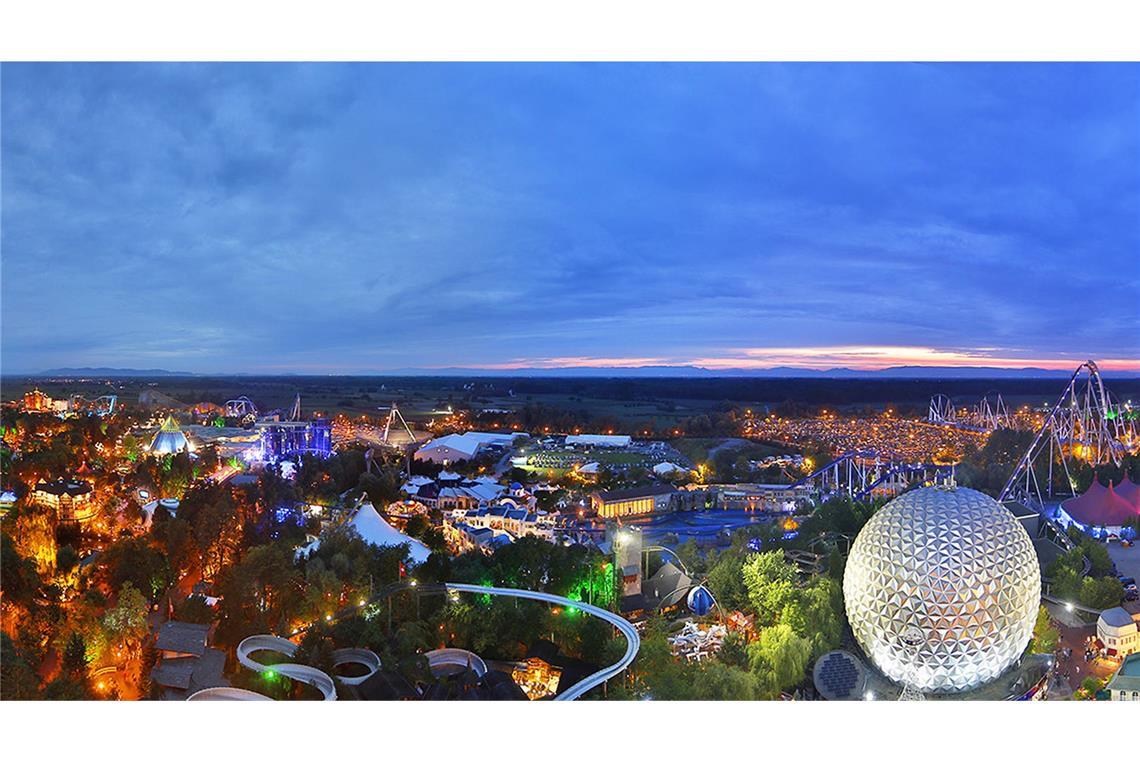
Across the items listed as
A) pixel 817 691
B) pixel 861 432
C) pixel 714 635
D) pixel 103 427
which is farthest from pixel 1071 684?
pixel 103 427

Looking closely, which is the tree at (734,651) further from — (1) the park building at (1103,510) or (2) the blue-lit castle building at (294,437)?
(2) the blue-lit castle building at (294,437)

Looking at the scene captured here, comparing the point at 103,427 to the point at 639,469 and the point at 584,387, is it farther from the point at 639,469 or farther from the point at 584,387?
the point at 639,469

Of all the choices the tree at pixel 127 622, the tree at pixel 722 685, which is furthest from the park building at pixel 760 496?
the tree at pixel 127 622

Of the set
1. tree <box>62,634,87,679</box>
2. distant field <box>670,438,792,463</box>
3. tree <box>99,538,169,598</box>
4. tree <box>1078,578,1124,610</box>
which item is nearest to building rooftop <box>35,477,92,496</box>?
tree <box>99,538,169,598</box>

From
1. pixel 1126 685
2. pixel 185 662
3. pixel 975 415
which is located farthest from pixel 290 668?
pixel 975 415

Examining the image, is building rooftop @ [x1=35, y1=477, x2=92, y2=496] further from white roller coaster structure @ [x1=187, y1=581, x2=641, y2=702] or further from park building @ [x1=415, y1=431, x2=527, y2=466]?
park building @ [x1=415, y1=431, x2=527, y2=466]

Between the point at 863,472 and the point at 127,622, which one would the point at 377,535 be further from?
the point at 863,472
